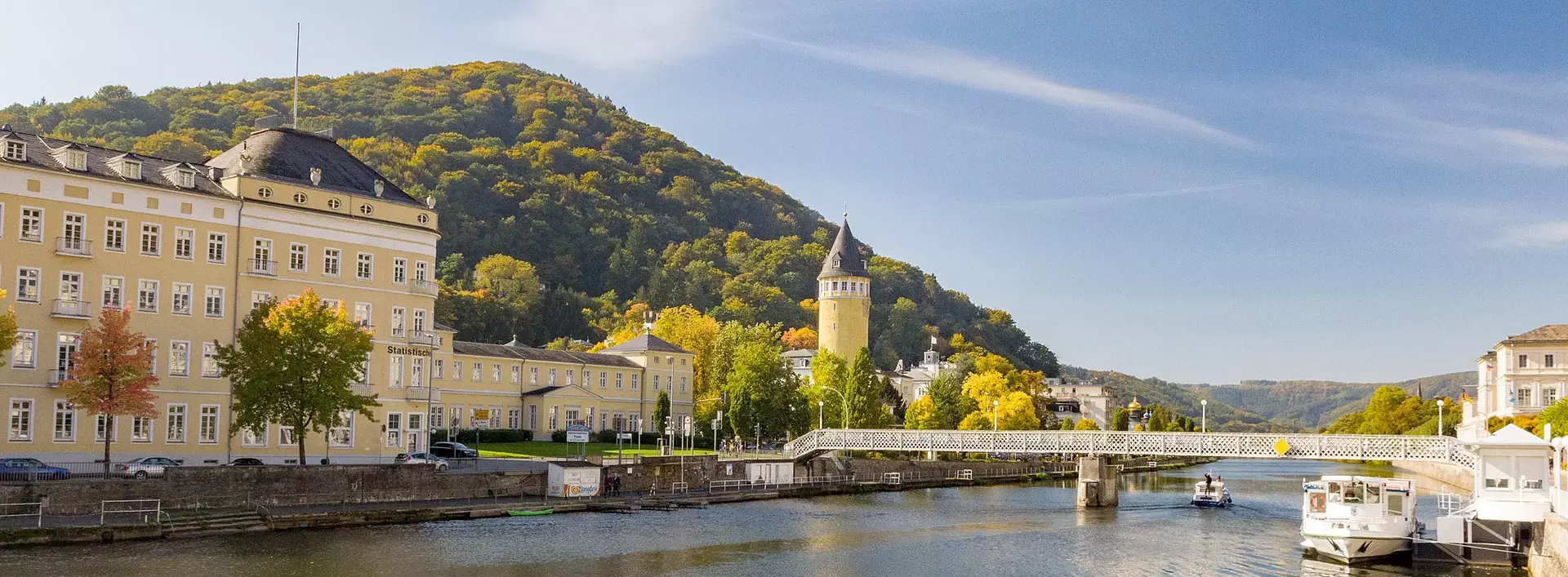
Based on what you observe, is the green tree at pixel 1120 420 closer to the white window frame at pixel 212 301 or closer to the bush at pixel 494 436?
the bush at pixel 494 436

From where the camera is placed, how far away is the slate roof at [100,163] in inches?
2060

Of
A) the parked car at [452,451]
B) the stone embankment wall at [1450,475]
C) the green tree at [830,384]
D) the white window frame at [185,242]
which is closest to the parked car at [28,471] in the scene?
the white window frame at [185,242]

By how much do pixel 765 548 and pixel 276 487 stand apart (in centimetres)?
1892

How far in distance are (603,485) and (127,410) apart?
2201cm

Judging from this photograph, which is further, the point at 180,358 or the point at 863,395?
the point at 863,395

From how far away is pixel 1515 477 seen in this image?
42.1 metres

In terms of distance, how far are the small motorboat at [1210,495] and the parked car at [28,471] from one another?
5525 cm

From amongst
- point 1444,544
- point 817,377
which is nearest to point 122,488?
point 1444,544

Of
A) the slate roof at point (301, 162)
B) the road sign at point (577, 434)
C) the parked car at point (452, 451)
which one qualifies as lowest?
the parked car at point (452, 451)

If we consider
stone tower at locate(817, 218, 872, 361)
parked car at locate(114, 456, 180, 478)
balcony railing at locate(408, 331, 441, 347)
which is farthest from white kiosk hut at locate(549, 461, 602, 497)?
stone tower at locate(817, 218, 872, 361)

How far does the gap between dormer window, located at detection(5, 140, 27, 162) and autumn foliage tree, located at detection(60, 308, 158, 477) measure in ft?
24.0

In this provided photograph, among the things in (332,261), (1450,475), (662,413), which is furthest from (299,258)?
(1450,475)

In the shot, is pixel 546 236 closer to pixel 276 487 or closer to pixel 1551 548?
pixel 276 487

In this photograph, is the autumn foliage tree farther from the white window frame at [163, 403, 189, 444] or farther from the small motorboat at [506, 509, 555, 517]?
the small motorboat at [506, 509, 555, 517]
